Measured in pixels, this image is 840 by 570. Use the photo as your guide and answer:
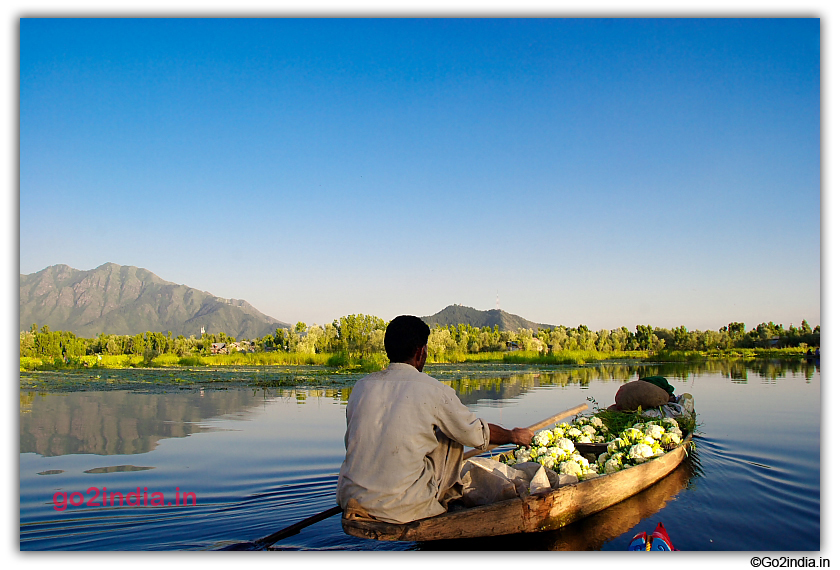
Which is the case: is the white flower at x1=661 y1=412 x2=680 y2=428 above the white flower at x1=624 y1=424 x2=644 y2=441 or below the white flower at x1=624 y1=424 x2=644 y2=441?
below

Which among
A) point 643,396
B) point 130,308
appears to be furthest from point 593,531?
point 130,308

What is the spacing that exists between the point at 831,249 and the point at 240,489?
512 centimetres

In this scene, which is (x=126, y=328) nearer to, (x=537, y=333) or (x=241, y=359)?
(x=241, y=359)

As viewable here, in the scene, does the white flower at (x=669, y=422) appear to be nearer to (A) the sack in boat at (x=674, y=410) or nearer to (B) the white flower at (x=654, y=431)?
(A) the sack in boat at (x=674, y=410)

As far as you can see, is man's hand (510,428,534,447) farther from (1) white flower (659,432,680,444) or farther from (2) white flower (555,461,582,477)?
(1) white flower (659,432,680,444)

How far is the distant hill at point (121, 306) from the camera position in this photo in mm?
7542

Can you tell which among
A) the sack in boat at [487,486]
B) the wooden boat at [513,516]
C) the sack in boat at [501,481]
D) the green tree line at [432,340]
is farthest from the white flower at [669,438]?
the green tree line at [432,340]

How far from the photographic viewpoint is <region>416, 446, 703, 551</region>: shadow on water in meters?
3.27

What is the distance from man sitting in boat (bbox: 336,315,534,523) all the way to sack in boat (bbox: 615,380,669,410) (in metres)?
4.65

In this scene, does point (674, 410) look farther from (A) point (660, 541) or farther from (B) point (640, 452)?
(A) point (660, 541)

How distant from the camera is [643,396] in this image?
7070 mm

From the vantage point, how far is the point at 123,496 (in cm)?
452

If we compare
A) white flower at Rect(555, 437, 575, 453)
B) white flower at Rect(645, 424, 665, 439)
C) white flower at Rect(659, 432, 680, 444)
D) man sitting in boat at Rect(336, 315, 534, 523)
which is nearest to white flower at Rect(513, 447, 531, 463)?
white flower at Rect(555, 437, 575, 453)
